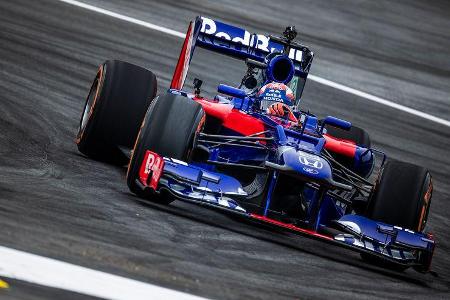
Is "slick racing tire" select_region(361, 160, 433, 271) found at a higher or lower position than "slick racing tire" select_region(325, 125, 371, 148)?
lower

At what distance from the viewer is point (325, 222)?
11070mm

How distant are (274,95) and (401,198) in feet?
6.41

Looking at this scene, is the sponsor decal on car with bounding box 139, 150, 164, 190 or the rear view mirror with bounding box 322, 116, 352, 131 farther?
the rear view mirror with bounding box 322, 116, 352, 131

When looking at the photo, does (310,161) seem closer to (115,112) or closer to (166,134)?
(166,134)

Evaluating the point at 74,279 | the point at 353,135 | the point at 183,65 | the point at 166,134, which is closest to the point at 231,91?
the point at 166,134

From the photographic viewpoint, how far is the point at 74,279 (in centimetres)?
706

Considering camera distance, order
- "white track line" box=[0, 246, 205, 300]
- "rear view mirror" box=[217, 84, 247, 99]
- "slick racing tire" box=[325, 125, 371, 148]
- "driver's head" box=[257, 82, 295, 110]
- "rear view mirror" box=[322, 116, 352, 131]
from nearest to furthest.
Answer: "white track line" box=[0, 246, 205, 300]
"rear view mirror" box=[217, 84, 247, 99]
"rear view mirror" box=[322, 116, 352, 131]
"driver's head" box=[257, 82, 295, 110]
"slick racing tire" box=[325, 125, 371, 148]

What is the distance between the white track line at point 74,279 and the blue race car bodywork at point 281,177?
2639 millimetres

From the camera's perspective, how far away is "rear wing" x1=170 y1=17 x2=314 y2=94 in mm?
13281

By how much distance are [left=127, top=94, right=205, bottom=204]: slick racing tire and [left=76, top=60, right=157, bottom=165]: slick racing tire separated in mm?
1407

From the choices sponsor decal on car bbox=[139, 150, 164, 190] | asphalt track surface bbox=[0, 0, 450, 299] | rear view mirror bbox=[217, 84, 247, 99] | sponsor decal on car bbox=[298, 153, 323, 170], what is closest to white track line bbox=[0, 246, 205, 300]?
asphalt track surface bbox=[0, 0, 450, 299]

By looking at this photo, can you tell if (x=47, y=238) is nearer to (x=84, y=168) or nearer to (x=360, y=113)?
(x=84, y=168)

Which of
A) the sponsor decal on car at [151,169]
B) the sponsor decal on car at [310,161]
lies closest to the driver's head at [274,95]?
the sponsor decal on car at [310,161]

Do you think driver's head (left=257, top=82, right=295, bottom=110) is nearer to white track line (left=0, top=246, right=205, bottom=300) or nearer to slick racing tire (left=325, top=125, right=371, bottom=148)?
slick racing tire (left=325, top=125, right=371, bottom=148)
